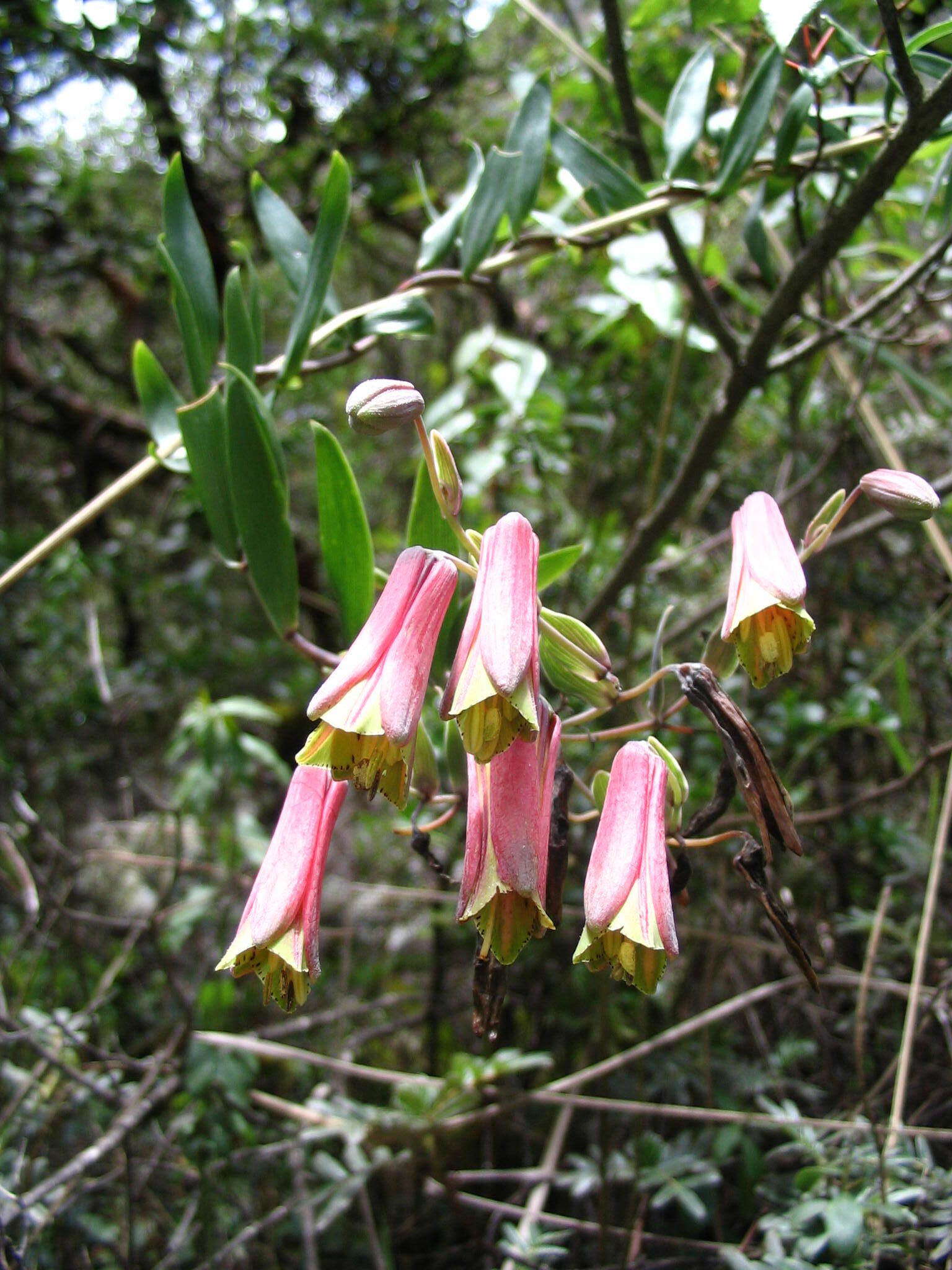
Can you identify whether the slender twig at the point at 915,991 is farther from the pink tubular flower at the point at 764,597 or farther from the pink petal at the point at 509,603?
the pink petal at the point at 509,603

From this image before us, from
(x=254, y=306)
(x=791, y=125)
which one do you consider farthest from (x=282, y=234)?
(x=791, y=125)

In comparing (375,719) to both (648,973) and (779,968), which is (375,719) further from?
(779,968)

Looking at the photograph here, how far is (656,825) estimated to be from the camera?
1.51 ft

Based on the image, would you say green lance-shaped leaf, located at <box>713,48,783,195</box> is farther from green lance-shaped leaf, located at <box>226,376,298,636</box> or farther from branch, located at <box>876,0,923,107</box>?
green lance-shaped leaf, located at <box>226,376,298,636</box>

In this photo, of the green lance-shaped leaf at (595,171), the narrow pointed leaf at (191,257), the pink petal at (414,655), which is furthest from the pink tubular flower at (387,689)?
the green lance-shaped leaf at (595,171)

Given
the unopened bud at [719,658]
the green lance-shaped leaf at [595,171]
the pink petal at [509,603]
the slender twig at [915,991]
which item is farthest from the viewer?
the slender twig at [915,991]

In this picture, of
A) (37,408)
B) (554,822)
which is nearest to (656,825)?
(554,822)

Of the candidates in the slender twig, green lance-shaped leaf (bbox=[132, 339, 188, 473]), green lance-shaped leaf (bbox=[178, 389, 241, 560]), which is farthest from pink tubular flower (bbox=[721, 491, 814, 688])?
the slender twig

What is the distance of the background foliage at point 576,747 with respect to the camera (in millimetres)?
894

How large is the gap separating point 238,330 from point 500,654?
0.37 meters

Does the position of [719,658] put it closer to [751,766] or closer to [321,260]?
[751,766]

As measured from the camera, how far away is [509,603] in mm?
426

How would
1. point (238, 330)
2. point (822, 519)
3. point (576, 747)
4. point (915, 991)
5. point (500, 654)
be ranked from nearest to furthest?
1. point (500, 654)
2. point (822, 519)
3. point (238, 330)
4. point (915, 991)
5. point (576, 747)

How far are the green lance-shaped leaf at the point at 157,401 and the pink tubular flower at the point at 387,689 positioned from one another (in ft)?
1.05
